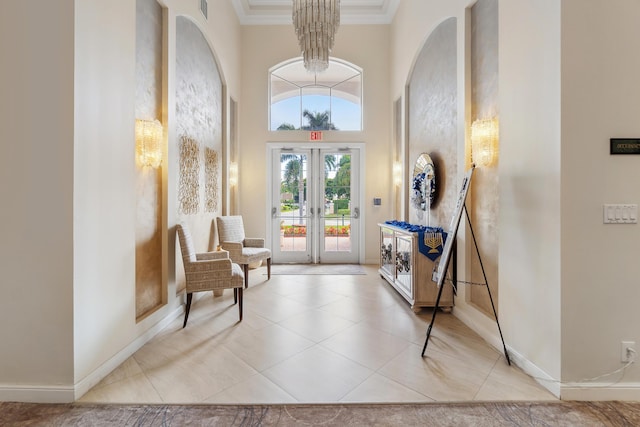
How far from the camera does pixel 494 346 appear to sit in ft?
8.88

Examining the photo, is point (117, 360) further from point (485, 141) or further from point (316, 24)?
point (316, 24)

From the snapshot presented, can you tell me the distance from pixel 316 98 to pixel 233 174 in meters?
2.50

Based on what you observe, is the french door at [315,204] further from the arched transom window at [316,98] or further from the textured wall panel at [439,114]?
the textured wall panel at [439,114]

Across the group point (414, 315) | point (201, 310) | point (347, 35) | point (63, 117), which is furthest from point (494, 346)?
point (347, 35)

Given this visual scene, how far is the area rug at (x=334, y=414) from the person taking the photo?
1.80 meters

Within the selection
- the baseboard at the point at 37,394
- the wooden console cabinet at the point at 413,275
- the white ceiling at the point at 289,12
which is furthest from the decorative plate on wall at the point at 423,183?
the baseboard at the point at 37,394

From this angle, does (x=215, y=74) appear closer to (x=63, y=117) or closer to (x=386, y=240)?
(x=63, y=117)

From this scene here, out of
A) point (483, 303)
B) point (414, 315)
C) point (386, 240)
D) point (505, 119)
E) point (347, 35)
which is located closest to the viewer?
point (505, 119)

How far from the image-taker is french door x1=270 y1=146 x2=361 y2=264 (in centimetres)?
651

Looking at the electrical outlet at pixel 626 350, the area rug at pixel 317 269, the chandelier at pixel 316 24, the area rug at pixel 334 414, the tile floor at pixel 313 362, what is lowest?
the area rug at pixel 334 414

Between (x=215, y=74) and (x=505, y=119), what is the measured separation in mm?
4334

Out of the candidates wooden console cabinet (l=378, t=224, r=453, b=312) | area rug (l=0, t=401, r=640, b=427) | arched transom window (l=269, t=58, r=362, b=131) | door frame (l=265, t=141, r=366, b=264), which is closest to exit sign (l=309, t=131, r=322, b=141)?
door frame (l=265, t=141, r=366, b=264)

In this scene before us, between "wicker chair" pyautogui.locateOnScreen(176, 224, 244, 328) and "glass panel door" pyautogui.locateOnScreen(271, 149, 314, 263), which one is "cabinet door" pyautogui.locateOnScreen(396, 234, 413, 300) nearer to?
"wicker chair" pyautogui.locateOnScreen(176, 224, 244, 328)

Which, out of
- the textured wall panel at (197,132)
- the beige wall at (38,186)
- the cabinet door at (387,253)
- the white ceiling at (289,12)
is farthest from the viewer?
the white ceiling at (289,12)
